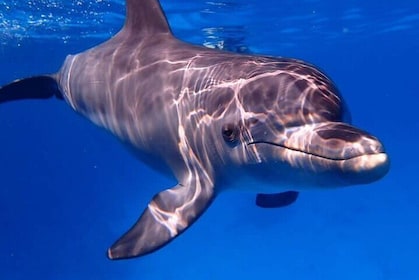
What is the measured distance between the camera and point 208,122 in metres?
5.20

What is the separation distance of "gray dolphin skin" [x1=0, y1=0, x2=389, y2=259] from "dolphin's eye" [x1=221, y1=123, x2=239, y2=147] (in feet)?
0.04

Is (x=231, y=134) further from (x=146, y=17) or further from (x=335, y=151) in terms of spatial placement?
(x=146, y=17)

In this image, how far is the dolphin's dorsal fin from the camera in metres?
6.65

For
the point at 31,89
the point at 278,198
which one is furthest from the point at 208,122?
the point at 31,89

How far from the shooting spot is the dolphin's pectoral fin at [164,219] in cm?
486

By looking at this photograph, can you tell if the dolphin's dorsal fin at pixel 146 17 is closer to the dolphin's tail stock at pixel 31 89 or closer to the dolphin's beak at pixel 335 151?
the dolphin's tail stock at pixel 31 89

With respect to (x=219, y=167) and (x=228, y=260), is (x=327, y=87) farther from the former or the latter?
(x=228, y=260)

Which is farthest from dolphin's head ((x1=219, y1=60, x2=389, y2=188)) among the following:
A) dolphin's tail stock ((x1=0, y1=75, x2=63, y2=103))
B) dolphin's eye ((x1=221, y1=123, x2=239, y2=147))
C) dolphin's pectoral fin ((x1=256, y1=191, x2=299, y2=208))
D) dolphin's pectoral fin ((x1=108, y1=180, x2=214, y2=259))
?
dolphin's tail stock ((x1=0, y1=75, x2=63, y2=103))

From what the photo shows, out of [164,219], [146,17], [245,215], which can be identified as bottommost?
[245,215]

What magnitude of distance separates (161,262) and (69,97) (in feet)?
69.7

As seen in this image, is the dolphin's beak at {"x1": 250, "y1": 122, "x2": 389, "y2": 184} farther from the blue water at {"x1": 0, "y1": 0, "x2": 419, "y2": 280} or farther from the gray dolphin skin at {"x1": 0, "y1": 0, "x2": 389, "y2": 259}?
the blue water at {"x1": 0, "y1": 0, "x2": 419, "y2": 280}

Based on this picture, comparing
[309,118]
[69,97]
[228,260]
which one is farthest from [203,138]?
[228,260]

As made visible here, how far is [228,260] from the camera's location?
90.3ft

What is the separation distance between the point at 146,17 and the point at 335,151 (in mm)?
3788
